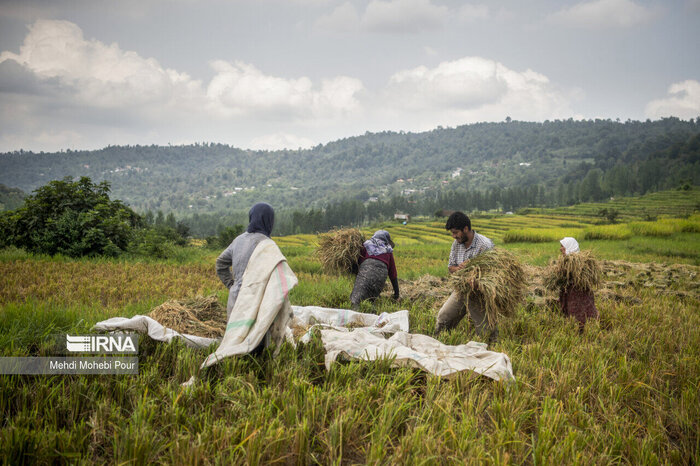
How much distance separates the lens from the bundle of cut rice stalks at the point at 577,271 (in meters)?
4.61

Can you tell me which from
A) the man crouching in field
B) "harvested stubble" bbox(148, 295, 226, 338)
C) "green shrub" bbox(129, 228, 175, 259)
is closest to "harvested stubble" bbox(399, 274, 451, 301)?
the man crouching in field

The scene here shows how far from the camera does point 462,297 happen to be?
165 inches

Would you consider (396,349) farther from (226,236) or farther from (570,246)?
(226,236)

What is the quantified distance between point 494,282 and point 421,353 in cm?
121

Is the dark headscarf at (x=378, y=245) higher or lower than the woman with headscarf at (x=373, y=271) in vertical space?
higher

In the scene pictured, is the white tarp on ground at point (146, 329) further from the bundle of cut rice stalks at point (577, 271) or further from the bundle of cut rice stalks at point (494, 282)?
the bundle of cut rice stalks at point (577, 271)

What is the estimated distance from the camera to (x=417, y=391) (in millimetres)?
3006

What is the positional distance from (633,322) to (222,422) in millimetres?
5248

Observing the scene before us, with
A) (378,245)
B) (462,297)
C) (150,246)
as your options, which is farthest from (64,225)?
(462,297)

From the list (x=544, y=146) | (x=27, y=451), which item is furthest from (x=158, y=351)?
(x=544, y=146)

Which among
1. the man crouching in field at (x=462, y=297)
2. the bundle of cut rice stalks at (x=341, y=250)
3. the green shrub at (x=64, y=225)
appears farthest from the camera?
the green shrub at (x=64, y=225)

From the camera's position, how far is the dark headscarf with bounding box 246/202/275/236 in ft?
11.4

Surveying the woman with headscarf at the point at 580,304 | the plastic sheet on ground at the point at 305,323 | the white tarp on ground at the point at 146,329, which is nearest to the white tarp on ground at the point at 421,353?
the plastic sheet on ground at the point at 305,323

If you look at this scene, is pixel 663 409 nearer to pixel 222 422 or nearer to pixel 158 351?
pixel 222 422
